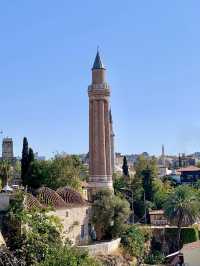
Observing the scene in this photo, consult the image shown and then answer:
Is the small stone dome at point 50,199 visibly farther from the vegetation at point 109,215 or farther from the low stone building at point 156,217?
the low stone building at point 156,217

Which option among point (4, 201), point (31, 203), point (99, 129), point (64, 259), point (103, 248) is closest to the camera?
point (64, 259)

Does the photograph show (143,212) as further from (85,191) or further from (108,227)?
(108,227)

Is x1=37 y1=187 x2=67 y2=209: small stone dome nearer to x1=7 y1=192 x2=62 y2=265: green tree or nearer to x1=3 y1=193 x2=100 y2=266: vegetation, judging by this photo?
x1=3 y1=193 x2=100 y2=266: vegetation

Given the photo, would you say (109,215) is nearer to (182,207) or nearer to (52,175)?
(182,207)

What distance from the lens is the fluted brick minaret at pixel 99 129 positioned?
6141 cm

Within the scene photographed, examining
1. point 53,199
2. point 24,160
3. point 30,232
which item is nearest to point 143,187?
point 24,160

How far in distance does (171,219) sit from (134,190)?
17095 mm

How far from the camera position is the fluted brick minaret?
61406 millimetres

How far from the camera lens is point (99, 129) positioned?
6156 cm

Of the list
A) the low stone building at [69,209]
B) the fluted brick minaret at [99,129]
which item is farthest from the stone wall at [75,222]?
the fluted brick minaret at [99,129]

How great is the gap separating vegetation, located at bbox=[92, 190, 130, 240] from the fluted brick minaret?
9367 millimetres

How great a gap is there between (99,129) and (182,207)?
12097mm

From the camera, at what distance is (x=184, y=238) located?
6053cm

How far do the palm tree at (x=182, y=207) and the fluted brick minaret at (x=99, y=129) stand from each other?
690cm
